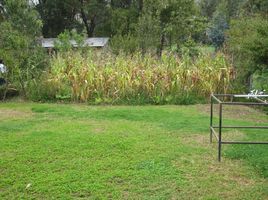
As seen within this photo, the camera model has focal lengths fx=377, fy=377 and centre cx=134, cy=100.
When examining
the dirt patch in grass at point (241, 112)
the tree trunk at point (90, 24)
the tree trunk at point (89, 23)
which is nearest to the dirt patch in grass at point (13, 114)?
the dirt patch in grass at point (241, 112)

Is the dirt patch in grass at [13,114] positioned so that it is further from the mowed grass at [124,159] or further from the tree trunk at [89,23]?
the tree trunk at [89,23]

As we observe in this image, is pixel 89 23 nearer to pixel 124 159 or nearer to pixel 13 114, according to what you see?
pixel 13 114

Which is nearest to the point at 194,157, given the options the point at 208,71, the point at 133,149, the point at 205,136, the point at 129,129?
the point at 133,149

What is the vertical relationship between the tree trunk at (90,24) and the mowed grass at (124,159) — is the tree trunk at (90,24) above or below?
above

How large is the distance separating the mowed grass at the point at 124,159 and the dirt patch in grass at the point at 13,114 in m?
0.02

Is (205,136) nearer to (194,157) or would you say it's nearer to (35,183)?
(194,157)

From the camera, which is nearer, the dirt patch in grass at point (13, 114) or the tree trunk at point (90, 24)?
the dirt patch in grass at point (13, 114)

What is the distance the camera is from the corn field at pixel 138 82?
33.5 ft

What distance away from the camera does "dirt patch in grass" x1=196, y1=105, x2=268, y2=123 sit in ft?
27.0

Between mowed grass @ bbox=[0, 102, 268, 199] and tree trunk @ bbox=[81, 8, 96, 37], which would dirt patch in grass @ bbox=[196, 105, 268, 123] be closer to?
mowed grass @ bbox=[0, 102, 268, 199]

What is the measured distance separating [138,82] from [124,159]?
540 centimetres

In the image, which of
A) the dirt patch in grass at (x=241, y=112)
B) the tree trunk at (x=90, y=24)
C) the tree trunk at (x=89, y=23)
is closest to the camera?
the dirt patch in grass at (x=241, y=112)

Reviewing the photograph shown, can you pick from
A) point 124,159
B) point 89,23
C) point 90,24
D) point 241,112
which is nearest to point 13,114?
point 124,159

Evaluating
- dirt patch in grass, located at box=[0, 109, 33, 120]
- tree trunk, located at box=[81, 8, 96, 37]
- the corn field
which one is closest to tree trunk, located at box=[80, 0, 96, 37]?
tree trunk, located at box=[81, 8, 96, 37]
